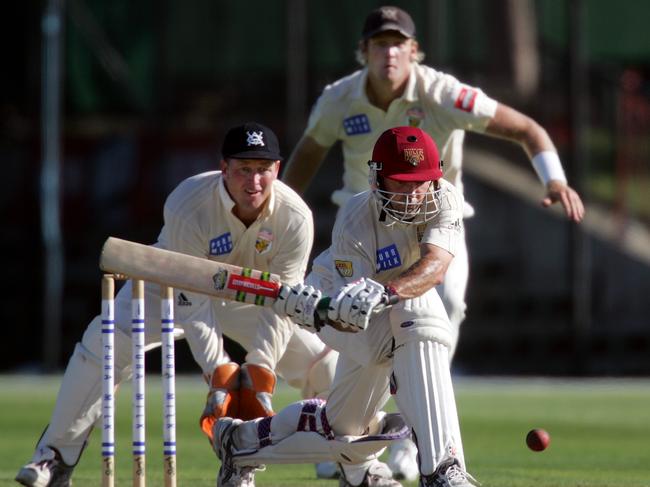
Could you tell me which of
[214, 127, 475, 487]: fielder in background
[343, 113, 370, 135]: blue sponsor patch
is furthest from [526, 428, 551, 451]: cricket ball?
[343, 113, 370, 135]: blue sponsor patch

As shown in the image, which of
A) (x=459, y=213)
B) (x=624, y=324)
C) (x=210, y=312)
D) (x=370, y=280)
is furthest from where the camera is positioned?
(x=624, y=324)

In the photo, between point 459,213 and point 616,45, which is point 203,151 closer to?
point 616,45

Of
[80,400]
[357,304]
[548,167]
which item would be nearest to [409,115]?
[548,167]

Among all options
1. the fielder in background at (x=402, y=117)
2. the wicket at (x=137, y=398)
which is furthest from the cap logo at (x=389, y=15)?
the wicket at (x=137, y=398)

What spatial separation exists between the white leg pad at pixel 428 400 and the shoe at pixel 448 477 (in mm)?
18

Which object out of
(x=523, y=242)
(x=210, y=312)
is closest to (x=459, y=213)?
(x=210, y=312)

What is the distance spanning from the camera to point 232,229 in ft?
17.9

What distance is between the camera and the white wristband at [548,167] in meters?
5.76

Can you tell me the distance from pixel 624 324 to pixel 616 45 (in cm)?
256

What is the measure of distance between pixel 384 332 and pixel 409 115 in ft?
5.58

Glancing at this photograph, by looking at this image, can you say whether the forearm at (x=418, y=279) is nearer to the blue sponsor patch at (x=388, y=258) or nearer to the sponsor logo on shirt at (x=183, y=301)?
the blue sponsor patch at (x=388, y=258)

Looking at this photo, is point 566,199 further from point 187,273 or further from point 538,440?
point 187,273

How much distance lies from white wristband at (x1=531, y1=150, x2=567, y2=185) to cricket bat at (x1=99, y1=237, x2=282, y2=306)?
1.64m

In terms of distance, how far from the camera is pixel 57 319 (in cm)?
1345
